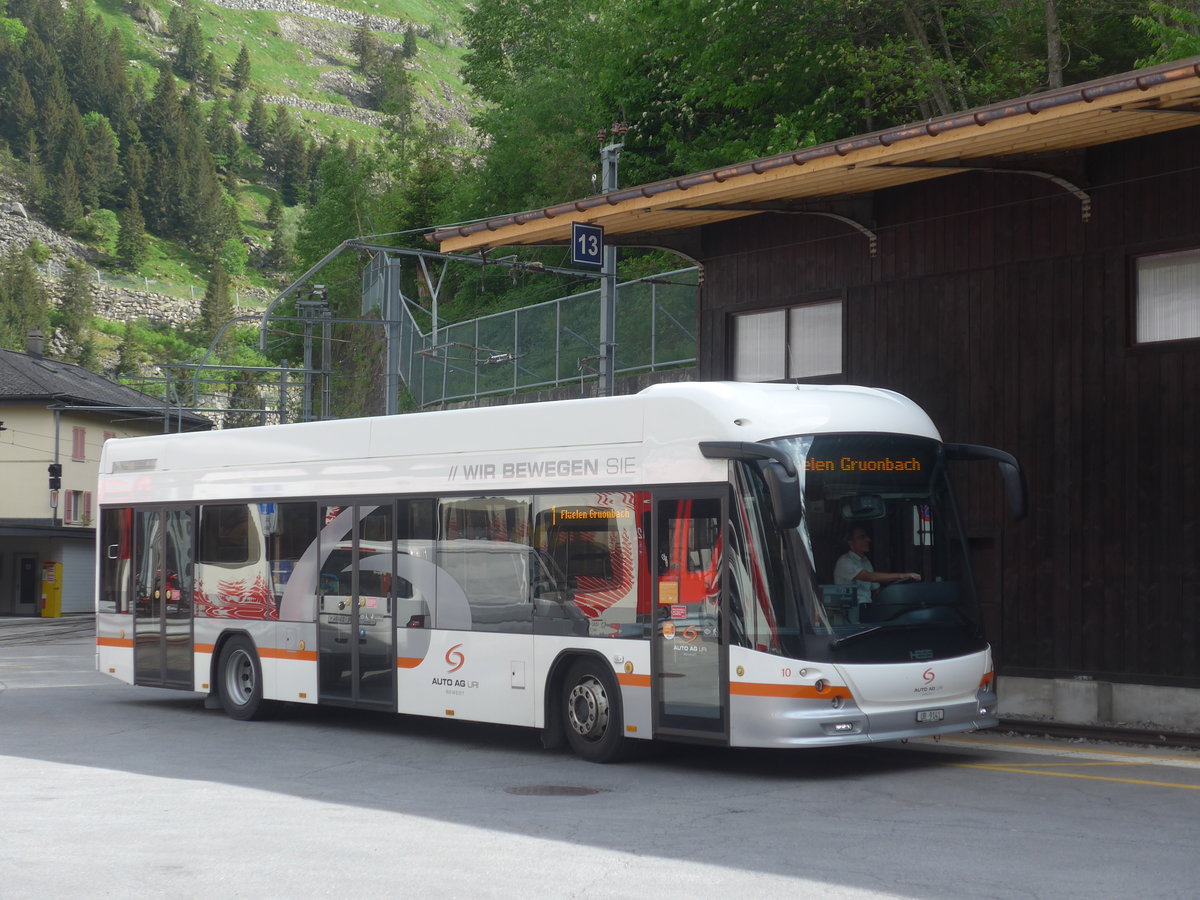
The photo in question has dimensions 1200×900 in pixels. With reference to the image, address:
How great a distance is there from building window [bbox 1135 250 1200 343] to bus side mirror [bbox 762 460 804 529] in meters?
5.48

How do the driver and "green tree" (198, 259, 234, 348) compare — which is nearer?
the driver

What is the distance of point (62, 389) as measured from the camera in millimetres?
67750

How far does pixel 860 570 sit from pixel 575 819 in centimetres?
299

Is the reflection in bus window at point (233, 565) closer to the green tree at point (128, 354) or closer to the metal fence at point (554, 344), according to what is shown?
the metal fence at point (554, 344)

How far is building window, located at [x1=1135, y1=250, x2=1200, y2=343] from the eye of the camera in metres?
14.4

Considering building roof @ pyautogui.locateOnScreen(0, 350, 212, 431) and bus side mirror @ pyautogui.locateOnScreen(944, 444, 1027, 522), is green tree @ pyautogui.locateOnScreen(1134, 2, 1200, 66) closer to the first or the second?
bus side mirror @ pyautogui.locateOnScreen(944, 444, 1027, 522)

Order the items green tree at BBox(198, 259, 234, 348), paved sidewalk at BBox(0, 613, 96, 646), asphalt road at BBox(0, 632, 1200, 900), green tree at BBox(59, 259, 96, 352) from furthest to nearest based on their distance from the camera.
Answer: green tree at BBox(198, 259, 234, 348) < green tree at BBox(59, 259, 96, 352) < paved sidewalk at BBox(0, 613, 96, 646) < asphalt road at BBox(0, 632, 1200, 900)

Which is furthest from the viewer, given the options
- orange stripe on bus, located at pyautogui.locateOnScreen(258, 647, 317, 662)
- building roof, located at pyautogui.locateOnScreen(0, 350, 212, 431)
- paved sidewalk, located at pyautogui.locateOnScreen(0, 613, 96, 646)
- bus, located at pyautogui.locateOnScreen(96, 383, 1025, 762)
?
building roof, located at pyautogui.locateOnScreen(0, 350, 212, 431)

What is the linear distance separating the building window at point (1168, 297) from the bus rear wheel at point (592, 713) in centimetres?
637

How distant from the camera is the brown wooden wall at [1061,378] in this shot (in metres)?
14.4

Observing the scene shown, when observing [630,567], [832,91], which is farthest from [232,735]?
[832,91]

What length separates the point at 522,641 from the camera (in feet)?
42.5

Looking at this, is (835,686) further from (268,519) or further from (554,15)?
(554,15)

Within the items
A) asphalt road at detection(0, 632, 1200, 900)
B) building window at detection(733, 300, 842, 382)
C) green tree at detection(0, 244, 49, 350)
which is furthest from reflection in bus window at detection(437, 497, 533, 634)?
green tree at detection(0, 244, 49, 350)
